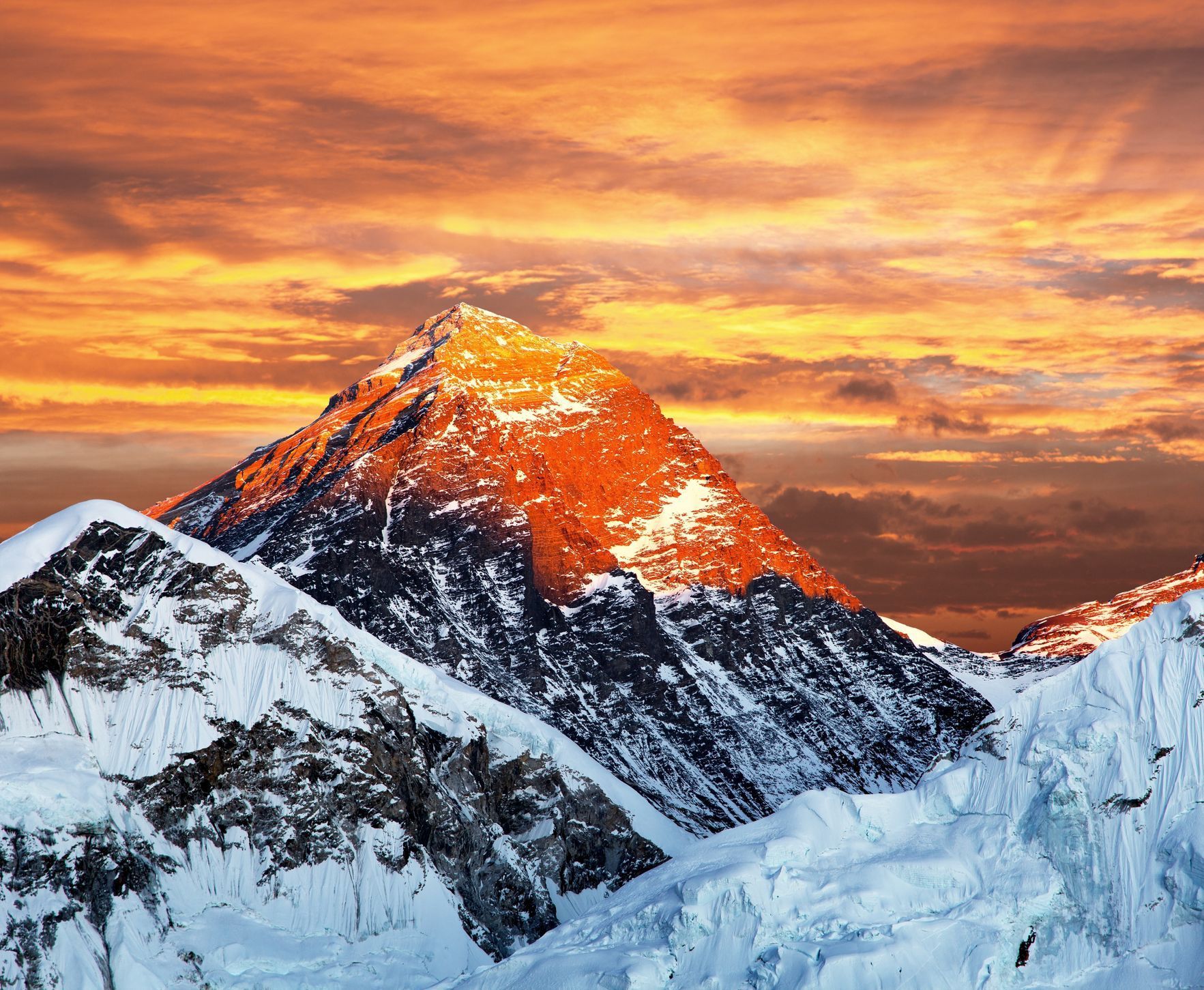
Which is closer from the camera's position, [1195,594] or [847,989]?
[847,989]

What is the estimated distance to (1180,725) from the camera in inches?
6093

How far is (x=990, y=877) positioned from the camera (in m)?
153

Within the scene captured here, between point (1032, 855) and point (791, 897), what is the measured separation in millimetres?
21683

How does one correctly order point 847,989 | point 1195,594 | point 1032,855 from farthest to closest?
point 1195,594, point 1032,855, point 847,989

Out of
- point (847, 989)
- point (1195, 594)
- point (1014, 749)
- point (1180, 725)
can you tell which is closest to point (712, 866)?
point (847, 989)

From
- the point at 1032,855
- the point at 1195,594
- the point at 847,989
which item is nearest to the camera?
the point at 847,989

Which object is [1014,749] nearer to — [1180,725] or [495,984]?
[1180,725]

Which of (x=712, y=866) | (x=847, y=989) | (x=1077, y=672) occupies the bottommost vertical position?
(x=847, y=989)

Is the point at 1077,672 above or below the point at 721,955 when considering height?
above

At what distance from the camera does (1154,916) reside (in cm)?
14888

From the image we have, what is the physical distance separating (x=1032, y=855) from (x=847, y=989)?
2223 centimetres

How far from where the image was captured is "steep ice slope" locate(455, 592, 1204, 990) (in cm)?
14775

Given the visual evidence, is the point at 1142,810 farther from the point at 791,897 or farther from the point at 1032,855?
the point at 791,897

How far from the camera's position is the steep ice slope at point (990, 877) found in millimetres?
147750
